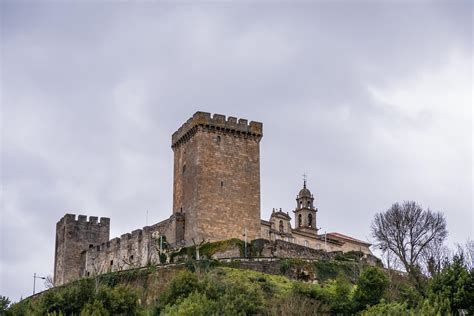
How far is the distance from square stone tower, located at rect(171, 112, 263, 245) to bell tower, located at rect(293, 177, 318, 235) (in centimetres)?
1676

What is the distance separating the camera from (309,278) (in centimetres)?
5650

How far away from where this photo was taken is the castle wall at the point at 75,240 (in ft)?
222

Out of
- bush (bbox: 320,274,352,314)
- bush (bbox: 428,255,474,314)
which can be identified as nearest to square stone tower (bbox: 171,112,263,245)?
bush (bbox: 320,274,352,314)

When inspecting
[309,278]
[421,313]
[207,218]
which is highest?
[207,218]

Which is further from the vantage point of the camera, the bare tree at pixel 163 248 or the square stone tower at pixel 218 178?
the square stone tower at pixel 218 178

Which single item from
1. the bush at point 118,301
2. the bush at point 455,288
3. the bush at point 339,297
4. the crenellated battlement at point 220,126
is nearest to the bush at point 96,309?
the bush at point 118,301

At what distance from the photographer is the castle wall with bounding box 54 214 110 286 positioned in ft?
222

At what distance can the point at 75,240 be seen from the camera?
68.5 meters

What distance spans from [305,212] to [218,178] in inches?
778

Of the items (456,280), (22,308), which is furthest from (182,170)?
(456,280)

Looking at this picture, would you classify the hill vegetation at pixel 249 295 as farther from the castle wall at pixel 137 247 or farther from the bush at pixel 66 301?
the castle wall at pixel 137 247

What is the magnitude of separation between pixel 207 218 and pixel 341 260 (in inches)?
354

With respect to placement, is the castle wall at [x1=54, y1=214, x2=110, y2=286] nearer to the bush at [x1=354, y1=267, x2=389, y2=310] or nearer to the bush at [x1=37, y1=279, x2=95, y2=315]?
the bush at [x1=37, y1=279, x2=95, y2=315]

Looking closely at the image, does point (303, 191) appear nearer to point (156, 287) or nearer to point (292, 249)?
point (292, 249)
